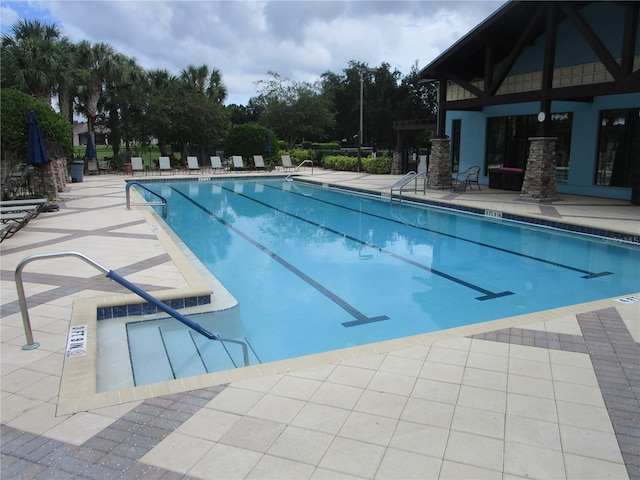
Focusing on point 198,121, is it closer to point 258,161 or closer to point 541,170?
point 258,161

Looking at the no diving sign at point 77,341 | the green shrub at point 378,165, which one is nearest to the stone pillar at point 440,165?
the green shrub at point 378,165

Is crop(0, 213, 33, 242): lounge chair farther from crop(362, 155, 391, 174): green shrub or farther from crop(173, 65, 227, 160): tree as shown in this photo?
crop(173, 65, 227, 160): tree

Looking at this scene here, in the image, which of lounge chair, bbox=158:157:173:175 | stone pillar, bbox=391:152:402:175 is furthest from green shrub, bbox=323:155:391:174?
lounge chair, bbox=158:157:173:175

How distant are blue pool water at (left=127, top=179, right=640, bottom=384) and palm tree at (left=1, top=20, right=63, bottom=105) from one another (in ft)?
37.5

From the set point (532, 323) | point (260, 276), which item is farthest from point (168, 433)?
point (260, 276)

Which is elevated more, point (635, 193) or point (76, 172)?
point (76, 172)

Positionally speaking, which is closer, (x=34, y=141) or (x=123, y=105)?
(x=34, y=141)

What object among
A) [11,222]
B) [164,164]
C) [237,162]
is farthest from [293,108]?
[11,222]

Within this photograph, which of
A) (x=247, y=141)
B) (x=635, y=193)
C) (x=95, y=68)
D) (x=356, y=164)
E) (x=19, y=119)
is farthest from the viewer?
(x=247, y=141)

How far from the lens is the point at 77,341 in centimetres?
397

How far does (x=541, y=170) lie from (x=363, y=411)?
11.6 m

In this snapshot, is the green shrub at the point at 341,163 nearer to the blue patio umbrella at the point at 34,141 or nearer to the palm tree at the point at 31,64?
the palm tree at the point at 31,64

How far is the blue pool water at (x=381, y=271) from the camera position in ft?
18.2

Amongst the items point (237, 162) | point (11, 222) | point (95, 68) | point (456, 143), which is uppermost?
point (95, 68)
